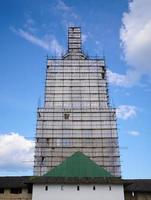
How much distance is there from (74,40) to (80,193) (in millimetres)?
47265

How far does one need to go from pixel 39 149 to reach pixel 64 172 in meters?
23.6

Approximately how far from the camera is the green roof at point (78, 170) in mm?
33781

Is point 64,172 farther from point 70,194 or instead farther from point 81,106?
point 81,106

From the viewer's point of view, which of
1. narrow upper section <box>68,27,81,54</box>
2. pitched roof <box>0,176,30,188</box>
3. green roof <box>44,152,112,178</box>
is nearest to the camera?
green roof <box>44,152,112,178</box>

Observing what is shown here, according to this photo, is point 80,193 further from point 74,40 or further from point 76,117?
point 74,40

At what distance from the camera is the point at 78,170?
113 ft

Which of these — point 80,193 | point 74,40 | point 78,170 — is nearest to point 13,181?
point 78,170

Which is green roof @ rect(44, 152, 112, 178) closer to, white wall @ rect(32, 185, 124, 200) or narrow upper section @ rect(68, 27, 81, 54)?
white wall @ rect(32, 185, 124, 200)

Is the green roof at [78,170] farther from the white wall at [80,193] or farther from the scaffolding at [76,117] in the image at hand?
the scaffolding at [76,117]


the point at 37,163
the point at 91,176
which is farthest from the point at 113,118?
the point at 91,176

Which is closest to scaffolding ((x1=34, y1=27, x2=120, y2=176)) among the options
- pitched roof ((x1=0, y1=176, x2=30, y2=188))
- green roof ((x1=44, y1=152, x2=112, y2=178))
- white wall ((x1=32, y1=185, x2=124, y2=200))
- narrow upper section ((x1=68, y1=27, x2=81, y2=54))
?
narrow upper section ((x1=68, y1=27, x2=81, y2=54))

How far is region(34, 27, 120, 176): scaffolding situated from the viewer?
56250 mm

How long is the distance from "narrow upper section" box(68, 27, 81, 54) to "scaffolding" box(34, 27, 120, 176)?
3.17 m

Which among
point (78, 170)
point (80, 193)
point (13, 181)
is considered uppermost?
point (78, 170)
